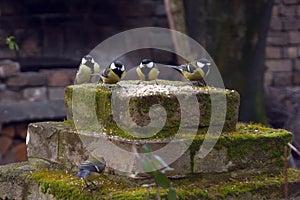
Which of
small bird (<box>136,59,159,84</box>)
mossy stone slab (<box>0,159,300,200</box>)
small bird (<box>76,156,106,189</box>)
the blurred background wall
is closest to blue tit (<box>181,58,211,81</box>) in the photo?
small bird (<box>136,59,159,84</box>)

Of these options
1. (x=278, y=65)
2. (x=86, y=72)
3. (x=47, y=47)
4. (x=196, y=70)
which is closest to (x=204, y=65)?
(x=196, y=70)

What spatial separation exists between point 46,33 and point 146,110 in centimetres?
538

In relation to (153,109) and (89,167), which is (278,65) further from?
(89,167)

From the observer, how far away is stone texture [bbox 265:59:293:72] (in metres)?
8.23

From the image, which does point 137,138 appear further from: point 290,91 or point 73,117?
point 290,91

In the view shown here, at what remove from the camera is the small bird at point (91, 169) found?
261 centimetres

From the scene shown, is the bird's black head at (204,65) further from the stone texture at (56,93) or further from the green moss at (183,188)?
the stone texture at (56,93)

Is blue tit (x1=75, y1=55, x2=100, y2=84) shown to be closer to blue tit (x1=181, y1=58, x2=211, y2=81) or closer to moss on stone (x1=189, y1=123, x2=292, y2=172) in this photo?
blue tit (x1=181, y1=58, x2=211, y2=81)

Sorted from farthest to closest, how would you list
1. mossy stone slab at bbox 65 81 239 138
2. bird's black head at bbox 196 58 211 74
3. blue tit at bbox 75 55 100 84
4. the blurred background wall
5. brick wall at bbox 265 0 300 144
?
brick wall at bbox 265 0 300 144, the blurred background wall, blue tit at bbox 75 55 100 84, bird's black head at bbox 196 58 211 74, mossy stone slab at bbox 65 81 239 138

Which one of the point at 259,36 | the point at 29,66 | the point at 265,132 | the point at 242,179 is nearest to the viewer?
the point at 242,179

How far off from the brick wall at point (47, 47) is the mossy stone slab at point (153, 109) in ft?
14.5

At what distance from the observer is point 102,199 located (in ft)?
8.18

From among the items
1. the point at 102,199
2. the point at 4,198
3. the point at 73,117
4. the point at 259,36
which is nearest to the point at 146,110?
the point at 102,199

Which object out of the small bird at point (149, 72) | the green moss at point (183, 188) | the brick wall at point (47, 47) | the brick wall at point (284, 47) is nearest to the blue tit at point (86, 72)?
the small bird at point (149, 72)
